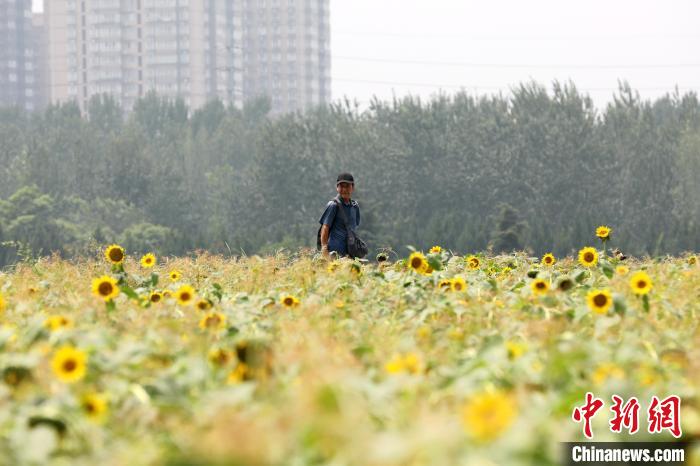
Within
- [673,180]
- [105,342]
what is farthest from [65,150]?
[105,342]

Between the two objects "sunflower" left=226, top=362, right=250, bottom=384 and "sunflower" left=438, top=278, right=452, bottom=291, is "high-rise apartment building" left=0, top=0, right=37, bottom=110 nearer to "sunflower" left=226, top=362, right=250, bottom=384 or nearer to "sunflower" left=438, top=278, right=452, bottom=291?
"sunflower" left=438, top=278, right=452, bottom=291

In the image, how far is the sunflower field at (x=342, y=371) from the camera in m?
2.78

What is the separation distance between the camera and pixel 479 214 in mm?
63188

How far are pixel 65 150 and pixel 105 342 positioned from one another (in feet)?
239

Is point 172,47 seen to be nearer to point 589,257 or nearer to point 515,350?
point 589,257

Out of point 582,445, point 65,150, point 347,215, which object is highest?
point 65,150

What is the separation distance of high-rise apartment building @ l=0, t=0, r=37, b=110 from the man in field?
467 feet

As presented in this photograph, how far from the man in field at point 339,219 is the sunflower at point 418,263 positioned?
3.12 metres

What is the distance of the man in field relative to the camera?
10.0m

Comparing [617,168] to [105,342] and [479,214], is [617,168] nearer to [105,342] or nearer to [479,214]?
[479,214]

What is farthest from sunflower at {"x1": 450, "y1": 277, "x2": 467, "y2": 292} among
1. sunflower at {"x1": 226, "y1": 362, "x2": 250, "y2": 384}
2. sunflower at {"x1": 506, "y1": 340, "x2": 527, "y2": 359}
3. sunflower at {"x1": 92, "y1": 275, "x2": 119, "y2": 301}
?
sunflower at {"x1": 226, "y1": 362, "x2": 250, "y2": 384}

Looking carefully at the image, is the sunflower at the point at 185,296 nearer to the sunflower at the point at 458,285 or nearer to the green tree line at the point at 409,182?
the sunflower at the point at 458,285

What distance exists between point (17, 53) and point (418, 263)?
14758cm

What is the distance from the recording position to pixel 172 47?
132 metres
